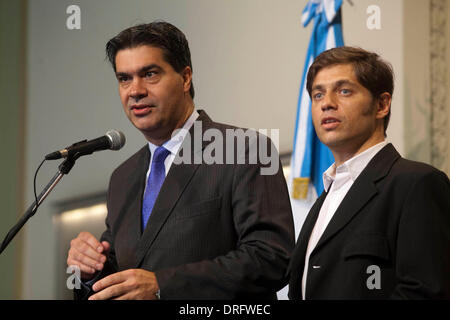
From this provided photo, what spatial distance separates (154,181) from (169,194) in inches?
6.6

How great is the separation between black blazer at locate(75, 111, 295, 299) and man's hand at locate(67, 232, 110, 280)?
11cm

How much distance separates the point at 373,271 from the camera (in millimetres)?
1704

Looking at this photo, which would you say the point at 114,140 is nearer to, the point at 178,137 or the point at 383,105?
the point at 178,137

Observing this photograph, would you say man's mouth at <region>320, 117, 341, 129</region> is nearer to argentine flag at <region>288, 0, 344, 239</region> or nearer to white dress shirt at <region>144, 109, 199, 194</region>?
white dress shirt at <region>144, 109, 199, 194</region>

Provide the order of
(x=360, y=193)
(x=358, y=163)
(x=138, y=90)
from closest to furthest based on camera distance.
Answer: (x=360, y=193)
(x=358, y=163)
(x=138, y=90)

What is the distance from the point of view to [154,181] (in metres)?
2.23

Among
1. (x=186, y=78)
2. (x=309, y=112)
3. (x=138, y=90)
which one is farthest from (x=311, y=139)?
(x=138, y=90)

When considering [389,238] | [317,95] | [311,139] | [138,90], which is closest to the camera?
[389,238]

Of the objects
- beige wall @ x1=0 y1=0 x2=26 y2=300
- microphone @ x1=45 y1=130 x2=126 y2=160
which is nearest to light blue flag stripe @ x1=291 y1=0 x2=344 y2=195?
microphone @ x1=45 y1=130 x2=126 y2=160

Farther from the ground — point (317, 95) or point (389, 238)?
point (317, 95)

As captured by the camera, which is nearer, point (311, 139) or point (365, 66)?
point (365, 66)

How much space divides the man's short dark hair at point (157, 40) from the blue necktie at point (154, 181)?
334 millimetres
